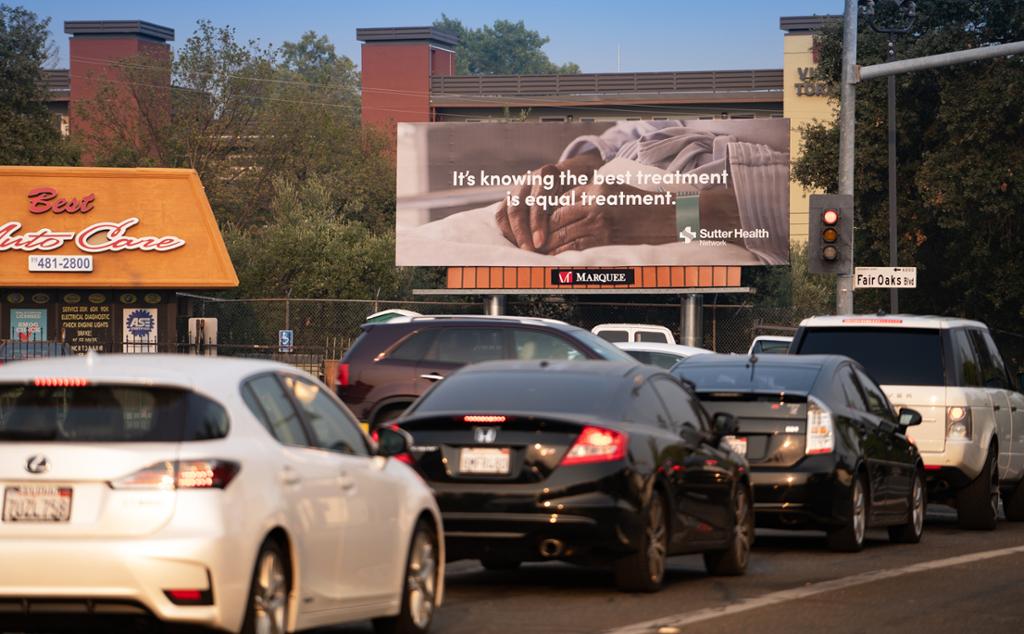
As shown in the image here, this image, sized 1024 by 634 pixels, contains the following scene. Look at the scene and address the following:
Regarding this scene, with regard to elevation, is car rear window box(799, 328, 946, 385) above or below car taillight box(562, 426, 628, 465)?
above

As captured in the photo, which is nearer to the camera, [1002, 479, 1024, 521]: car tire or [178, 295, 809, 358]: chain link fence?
[1002, 479, 1024, 521]: car tire

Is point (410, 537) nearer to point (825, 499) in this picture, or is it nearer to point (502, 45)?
point (825, 499)

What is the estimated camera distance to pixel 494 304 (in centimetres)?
5331

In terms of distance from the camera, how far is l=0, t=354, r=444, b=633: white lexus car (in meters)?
7.41

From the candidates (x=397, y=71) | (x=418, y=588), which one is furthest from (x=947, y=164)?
(x=397, y=71)

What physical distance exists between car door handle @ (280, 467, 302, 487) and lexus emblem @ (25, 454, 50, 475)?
1.02 metres

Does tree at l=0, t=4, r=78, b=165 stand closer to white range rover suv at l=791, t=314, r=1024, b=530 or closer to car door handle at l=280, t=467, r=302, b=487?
white range rover suv at l=791, t=314, r=1024, b=530

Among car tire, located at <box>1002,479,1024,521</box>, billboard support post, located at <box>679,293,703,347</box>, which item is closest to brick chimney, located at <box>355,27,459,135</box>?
billboard support post, located at <box>679,293,703,347</box>

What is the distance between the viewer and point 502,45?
169 m

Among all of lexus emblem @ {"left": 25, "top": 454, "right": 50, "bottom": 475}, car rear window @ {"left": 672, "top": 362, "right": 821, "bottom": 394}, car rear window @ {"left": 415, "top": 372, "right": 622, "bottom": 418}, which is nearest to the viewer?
lexus emblem @ {"left": 25, "top": 454, "right": 50, "bottom": 475}

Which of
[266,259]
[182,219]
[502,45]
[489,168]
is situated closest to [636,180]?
[489,168]

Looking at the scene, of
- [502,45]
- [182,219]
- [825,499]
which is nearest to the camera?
[825,499]

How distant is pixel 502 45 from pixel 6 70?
354 ft

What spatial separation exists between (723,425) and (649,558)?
1.84 meters
